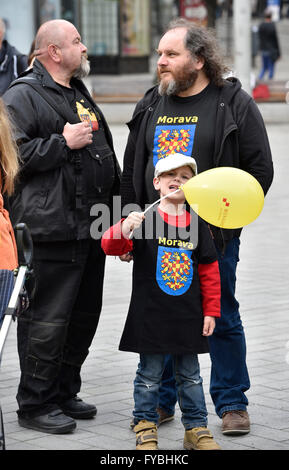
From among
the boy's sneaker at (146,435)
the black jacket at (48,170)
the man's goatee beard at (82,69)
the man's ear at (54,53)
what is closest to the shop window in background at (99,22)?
the man's goatee beard at (82,69)

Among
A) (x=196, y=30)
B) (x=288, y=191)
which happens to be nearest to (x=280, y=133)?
(x=288, y=191)

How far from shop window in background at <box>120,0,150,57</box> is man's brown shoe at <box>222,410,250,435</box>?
25.2m

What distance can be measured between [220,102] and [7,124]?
3.67 feet

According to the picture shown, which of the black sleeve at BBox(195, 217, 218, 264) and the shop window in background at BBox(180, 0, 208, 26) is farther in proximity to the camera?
the shop window in background at BBox(180, 0, 208, 26)

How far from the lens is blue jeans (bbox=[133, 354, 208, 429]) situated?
4496 mm

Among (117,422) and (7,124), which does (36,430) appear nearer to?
(117,422)

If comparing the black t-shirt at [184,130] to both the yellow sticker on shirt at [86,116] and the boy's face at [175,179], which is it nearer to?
the boy's face at [175,179]

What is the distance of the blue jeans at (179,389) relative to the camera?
14.8 ft

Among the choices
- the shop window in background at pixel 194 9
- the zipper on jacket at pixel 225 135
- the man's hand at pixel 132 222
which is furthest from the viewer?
the shop window in background at pixel 194 9

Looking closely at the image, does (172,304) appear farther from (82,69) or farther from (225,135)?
(82,69)

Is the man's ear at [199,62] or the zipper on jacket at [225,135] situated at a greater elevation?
the man's ear at [199,62]

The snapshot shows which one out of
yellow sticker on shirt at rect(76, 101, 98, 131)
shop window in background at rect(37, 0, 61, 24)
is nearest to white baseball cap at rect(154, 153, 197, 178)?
yellow sticker on shirt at rect(76, 101, 98, 131)

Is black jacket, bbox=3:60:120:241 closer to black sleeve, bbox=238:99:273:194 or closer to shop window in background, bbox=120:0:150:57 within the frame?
black sleeve, bbox=238:99:273:194

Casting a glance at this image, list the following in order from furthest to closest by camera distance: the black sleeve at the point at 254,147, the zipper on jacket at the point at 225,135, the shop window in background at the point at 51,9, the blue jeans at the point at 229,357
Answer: the shop window in background at the point at 51,9 → the blue jeans at the point at 229,357 → the black sleeve at the point at 254,147 → the zipper on jacket at the point at 225,135
